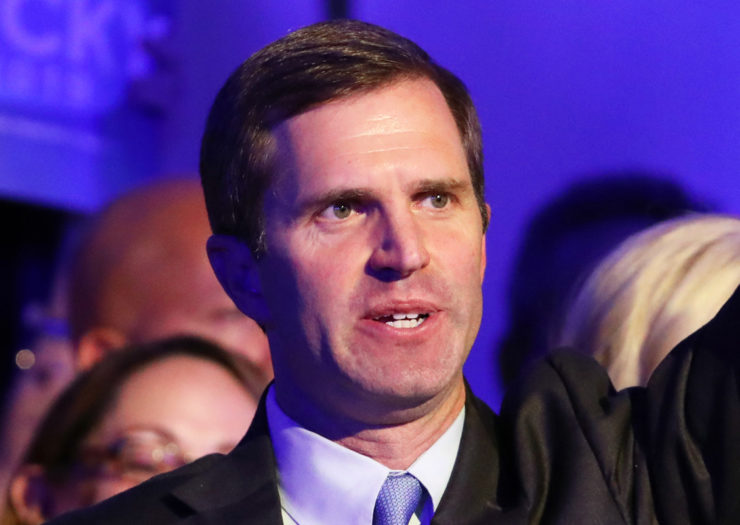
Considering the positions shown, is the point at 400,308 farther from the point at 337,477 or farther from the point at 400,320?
the point at 337,477

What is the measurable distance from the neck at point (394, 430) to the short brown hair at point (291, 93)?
31 centimetres

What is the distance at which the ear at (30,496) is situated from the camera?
120 inches

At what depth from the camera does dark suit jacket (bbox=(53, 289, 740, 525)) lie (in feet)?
5.52

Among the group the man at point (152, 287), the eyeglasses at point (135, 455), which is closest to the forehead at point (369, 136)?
the eyeglasses at point (135, 455)

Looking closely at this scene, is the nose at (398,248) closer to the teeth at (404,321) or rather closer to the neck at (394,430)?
the teeth at (404,321)

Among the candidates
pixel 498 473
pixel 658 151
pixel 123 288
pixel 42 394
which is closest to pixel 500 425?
pixel 498 473

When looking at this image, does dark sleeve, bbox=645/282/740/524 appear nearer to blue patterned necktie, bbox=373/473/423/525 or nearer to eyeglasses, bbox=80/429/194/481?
blue patterned necktie, bbox=373/473/423/525

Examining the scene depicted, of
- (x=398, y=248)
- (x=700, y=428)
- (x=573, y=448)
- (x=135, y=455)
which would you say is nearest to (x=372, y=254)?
(x=398, y=248)

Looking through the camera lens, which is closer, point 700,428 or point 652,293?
point 700,428

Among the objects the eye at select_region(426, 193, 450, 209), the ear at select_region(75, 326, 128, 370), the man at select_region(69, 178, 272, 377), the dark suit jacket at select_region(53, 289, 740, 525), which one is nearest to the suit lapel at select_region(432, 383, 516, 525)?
the dark suit jacket at select_region(53, 289, 740, 525)

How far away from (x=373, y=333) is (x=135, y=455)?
148 cm

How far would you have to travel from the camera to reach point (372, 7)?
341 cm

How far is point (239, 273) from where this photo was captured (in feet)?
6.57

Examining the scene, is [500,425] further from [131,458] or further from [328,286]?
[131,458]
